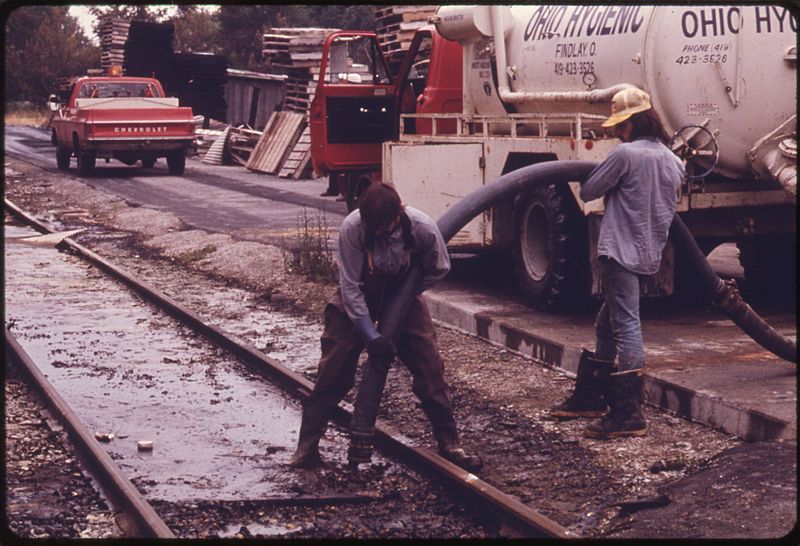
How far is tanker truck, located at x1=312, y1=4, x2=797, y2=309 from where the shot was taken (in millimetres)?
9602

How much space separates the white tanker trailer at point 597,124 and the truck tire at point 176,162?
16.8m

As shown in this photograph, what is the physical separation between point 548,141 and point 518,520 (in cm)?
535

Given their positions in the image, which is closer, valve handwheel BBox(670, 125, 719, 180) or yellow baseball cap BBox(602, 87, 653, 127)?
yellow baseball cap BBox(602, 87, 653, 127)

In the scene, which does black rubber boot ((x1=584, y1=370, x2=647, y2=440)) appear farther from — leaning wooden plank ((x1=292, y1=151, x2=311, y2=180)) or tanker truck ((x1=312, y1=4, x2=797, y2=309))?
leaning wooden plank ((x1=292, y1=151, x2=311, y2=180))

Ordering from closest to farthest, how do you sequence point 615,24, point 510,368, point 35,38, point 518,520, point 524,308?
point 518,520
point 510,368
point 615,24
point 524,308
point 35,38

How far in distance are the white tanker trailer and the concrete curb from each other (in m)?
0.63

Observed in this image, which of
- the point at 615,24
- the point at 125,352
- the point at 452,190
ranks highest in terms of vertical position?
the point at 615,24

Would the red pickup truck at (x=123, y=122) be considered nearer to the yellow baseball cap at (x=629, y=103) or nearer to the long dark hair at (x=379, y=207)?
the yellow baseball cap at (x=629, y=103)

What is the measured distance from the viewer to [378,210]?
6.41 metres

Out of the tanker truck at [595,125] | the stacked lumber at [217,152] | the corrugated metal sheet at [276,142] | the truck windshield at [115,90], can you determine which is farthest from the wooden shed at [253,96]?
the tanker truck at [595,125]

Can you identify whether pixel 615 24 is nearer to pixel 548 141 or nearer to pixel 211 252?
pixel 548 141

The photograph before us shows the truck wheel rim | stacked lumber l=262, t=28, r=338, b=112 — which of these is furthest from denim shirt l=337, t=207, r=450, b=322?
stacked lumber l=262, t=28, r=338, b=112

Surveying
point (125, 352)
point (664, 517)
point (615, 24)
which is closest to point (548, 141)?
point (615, 24)

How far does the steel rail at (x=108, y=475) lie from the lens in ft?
19.5
